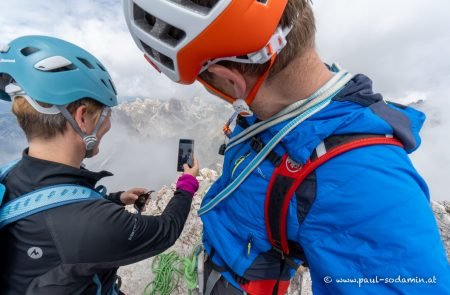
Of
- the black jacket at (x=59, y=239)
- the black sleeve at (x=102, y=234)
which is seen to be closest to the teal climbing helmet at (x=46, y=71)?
the black jacket at (x=59, y=239)

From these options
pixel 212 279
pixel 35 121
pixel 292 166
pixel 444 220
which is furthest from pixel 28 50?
pixel 444 220

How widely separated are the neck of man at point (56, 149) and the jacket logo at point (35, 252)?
29.2 inches

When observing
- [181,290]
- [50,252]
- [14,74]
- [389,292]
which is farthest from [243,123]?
[181,290]

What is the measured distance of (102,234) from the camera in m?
1.99

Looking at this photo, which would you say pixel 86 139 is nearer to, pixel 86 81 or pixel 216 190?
pixel 86 81

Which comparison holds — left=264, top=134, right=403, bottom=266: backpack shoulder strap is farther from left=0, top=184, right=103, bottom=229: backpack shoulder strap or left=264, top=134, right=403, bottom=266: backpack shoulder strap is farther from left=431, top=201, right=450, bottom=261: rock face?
left=431, top=201, right=450, bottom=261: rock face

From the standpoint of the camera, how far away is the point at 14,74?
2180 mm

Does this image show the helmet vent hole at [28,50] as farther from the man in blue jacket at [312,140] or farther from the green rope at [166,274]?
the green rope at [166,274]

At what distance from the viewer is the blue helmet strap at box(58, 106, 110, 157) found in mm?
2283

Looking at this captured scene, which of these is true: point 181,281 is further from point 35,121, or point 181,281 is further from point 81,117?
point 35,121

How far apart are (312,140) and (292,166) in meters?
0.22

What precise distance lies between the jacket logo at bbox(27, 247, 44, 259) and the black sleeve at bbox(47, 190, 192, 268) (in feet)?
0.52

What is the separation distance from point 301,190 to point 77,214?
172cm

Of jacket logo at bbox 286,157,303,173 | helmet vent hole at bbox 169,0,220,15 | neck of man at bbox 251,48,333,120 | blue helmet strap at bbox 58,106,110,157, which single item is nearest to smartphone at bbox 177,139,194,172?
blue helmet strap at bbox 58,106,110,157
